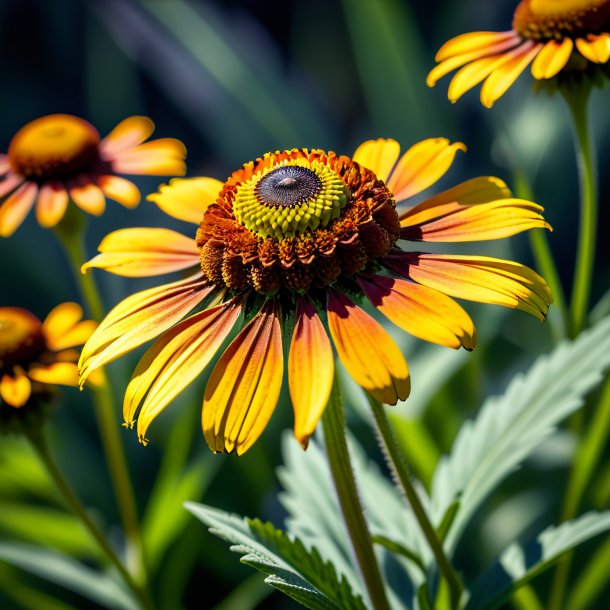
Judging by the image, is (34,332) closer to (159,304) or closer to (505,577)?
(159,304)

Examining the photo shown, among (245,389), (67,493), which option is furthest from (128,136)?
(245,389)

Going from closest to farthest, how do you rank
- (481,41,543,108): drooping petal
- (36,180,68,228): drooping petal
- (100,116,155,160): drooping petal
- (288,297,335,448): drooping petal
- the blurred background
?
(288,297,335,448): drooping petal < (481,41,543,108): drooping petal < (36,180,68,228): drooping petal < (100,116,155,160): drooping petal < the blurred background

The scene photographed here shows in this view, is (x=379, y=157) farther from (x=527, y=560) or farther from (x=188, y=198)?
(x=527, y=560)

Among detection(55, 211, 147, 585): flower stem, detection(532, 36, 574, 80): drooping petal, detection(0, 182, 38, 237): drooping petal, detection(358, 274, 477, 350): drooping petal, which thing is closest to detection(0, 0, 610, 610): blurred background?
detection(55, 211, 147, 585): flower stem

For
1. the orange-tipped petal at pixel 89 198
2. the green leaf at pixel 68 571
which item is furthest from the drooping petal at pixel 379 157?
the green leaf at pixel 68 571

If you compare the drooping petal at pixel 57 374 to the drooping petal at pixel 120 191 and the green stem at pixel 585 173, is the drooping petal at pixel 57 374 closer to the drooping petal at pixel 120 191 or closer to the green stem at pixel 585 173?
the drooping petal at pixel 120 191

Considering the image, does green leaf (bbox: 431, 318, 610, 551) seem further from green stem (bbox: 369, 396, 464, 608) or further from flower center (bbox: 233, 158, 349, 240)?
flower center (bbox: 233, 158, 349, 240)
